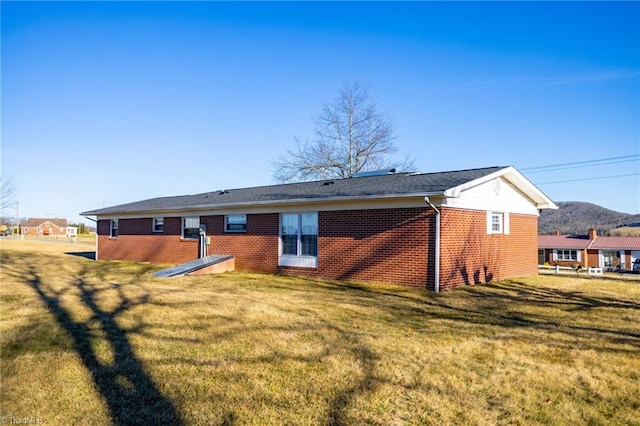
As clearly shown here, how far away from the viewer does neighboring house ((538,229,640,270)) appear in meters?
55.5

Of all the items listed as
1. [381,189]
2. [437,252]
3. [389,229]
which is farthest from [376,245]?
[437,252]

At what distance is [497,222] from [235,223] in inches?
383

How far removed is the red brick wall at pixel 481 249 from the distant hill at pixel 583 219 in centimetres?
7816

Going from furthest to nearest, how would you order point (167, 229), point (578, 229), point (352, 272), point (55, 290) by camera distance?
1. point (578, 229)
2. point (167, 229)
3. point (352, 272)
4. point (55, 290)

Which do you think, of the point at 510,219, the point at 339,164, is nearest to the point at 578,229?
→ the point at 339,164

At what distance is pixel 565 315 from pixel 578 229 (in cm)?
9071

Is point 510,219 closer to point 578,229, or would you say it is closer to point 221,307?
point 221,307

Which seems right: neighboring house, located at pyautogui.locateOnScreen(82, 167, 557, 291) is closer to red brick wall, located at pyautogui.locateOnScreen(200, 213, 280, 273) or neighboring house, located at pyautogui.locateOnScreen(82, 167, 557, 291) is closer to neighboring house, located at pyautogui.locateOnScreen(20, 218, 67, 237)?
red brick wall, located at pyautogui.locateOnScreen(200, 213, 280, 273)

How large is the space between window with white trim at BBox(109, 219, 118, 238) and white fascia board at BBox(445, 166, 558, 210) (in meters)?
18.9

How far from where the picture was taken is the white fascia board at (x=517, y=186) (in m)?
12.1

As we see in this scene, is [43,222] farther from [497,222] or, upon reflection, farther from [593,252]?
[497,222]

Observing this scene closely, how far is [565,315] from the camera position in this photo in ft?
29.0

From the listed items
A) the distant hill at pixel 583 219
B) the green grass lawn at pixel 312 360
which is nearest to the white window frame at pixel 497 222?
the green grass lawn at pixel 312 360

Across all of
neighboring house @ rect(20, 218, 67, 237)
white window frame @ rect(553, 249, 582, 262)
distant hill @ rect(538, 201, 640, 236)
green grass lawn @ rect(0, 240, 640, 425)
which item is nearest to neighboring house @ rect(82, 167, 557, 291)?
green grass lawn @ rect(0, 240, 640, 425)
